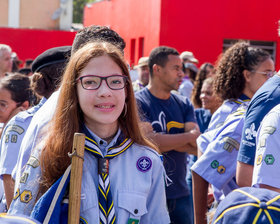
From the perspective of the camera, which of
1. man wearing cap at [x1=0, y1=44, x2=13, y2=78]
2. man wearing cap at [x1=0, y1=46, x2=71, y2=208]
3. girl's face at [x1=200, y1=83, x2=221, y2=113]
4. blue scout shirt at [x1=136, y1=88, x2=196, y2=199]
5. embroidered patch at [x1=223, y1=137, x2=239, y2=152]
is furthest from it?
man wearing cap at [x1=0, y1=44, x2=13, y2=78]

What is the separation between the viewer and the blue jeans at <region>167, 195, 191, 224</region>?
4719mm

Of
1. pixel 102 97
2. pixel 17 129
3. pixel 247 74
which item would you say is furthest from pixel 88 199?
pixel 247 74

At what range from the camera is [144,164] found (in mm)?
2467

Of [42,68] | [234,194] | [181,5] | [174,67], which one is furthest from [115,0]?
[234,194]

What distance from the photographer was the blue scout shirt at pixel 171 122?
15.7 ft

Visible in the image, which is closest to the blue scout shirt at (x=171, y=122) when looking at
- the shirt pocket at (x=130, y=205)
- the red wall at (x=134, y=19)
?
the shirt pocket at (x=130, y=205)

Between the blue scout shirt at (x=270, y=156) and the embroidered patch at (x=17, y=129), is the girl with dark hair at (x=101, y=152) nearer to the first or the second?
the blue scout shirt at (x=270, y=156)

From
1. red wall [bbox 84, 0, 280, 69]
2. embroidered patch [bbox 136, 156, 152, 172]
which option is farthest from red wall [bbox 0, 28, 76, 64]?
embroidered patch [bbox 136, 156, 152, 172]

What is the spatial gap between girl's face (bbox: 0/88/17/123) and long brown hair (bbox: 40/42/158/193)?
177 cm

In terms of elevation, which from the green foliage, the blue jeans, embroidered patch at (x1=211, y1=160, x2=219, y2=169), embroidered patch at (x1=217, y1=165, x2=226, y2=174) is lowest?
the blue jeans

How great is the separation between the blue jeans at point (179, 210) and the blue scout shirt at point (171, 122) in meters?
0.06

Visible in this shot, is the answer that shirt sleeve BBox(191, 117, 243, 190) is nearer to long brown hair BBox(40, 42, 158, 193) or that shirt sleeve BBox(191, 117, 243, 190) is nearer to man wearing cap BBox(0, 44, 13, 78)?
long brown hair BBox(40, 42, 158, 193)

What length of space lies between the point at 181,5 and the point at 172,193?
9.99m

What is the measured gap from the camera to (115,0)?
20.0m
